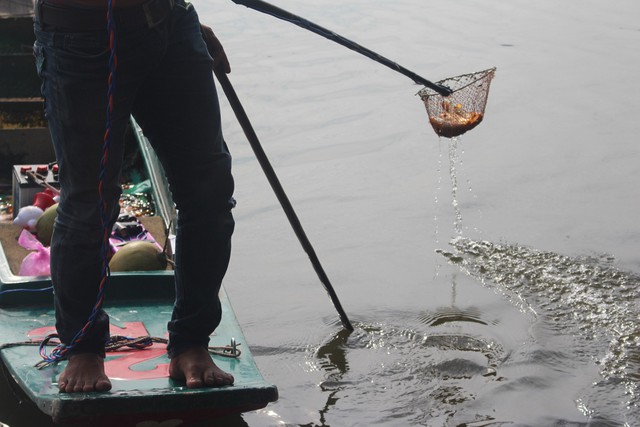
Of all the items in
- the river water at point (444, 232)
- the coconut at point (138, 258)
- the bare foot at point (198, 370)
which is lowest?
the river water at point (444, 232)

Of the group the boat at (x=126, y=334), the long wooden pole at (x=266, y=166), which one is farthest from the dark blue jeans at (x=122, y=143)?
the long wooden pole at (x=266, y=166)

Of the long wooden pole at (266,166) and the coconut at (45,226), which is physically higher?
the long wooden pole at (266,166)

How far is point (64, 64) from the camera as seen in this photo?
301cm

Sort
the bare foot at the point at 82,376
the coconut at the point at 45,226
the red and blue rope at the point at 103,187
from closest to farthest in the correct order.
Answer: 1. the red and blue rope at the point at 103,187
2. the bare foot at the point at 82,376
3. the coconut at the point at 45,226

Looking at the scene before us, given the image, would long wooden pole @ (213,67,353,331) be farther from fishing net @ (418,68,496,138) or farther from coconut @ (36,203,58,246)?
coconut @ (36,203,58,246)

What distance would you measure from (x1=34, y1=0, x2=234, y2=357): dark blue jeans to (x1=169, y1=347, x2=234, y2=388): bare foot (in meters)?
0.12

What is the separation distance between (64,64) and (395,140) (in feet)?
18.8

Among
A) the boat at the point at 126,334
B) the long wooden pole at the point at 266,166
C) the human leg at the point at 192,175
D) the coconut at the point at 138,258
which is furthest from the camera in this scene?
the coconut at the point at 138,258

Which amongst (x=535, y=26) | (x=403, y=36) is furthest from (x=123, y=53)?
(x=535, y=26)

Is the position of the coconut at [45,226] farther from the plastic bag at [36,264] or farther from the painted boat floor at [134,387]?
the painted boat floor at [134,387]

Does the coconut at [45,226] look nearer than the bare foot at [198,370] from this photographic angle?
No

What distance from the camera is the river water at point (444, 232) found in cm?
495

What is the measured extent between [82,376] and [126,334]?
0.86m

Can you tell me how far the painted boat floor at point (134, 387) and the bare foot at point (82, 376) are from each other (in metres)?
0.03
